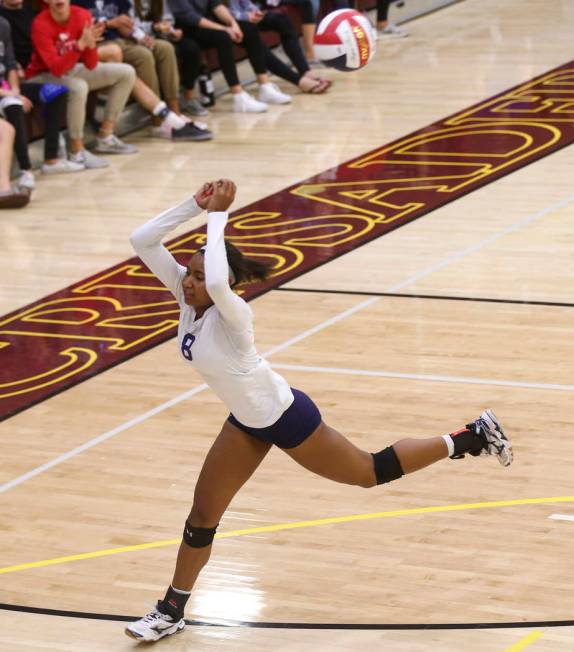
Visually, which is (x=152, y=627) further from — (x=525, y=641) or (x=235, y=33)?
(x=235, y=33)

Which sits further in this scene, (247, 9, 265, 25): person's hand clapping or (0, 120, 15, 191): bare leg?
(247, 9, 265, 25): person's hand clapping

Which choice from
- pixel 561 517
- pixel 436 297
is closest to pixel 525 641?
pixel 561 517

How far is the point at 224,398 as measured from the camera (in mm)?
5621

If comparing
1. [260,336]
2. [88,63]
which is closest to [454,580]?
[260,336]

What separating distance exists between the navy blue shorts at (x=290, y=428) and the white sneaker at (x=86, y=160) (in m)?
8.63

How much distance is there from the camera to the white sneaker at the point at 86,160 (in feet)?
45.6

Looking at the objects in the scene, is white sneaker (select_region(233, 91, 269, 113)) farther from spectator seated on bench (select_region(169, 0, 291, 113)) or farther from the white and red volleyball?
the white and red volleyball

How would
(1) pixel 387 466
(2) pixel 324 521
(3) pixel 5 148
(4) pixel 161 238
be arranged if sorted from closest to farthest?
(4) pixel 161 238, (1) pixel 387 466, (2) pixel 324 521, (3) pixel 5 148

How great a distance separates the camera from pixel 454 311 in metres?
9.61

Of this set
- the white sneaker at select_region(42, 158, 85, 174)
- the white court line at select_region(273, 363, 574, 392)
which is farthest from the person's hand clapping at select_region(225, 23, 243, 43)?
the white court line at select_region(273, 363, 574, 392)

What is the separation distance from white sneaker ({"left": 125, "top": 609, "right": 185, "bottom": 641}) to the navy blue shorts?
2.69 feet

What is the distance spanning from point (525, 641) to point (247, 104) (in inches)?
426

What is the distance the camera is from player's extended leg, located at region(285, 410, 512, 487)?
5719 mm

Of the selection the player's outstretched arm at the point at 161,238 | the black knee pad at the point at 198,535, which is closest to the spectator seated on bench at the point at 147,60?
the player's outstretched arm at the point at 161,238
